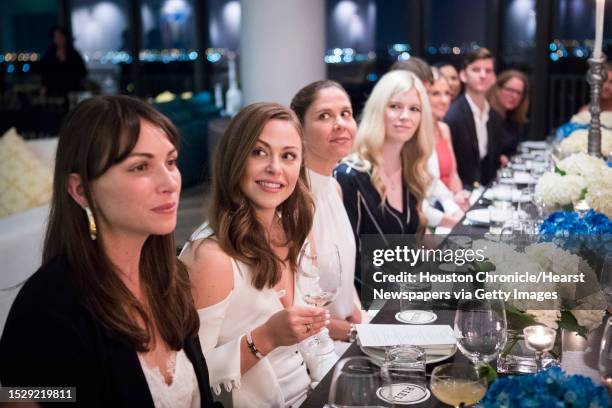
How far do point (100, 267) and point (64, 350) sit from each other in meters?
0.20

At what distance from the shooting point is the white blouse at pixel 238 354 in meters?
1.92

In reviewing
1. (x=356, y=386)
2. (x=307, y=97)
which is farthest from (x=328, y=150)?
(x=356, y=386)

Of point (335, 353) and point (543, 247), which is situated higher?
point (543, 247)

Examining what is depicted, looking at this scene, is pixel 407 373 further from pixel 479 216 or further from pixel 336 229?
pixel 479 216

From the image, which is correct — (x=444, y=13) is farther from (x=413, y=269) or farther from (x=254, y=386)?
(x=254, y=386)

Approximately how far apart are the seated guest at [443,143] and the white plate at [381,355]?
10.2 ft

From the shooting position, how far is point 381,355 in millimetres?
1843

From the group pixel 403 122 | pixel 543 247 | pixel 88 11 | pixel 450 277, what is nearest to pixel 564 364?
pixel 543 247

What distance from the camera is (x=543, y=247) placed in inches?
73.1

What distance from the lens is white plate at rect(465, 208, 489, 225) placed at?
3.51 m

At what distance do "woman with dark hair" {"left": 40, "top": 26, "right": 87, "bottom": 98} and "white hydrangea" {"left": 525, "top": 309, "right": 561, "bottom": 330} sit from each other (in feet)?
27.1

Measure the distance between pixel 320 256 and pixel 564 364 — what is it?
66 centimetres

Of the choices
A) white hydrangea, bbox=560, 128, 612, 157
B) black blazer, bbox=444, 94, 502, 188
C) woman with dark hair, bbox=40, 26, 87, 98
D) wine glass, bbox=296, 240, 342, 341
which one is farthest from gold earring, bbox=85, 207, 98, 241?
woman with dark hair, bbox=40, 26, 87, 98

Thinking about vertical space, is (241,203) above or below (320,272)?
above
